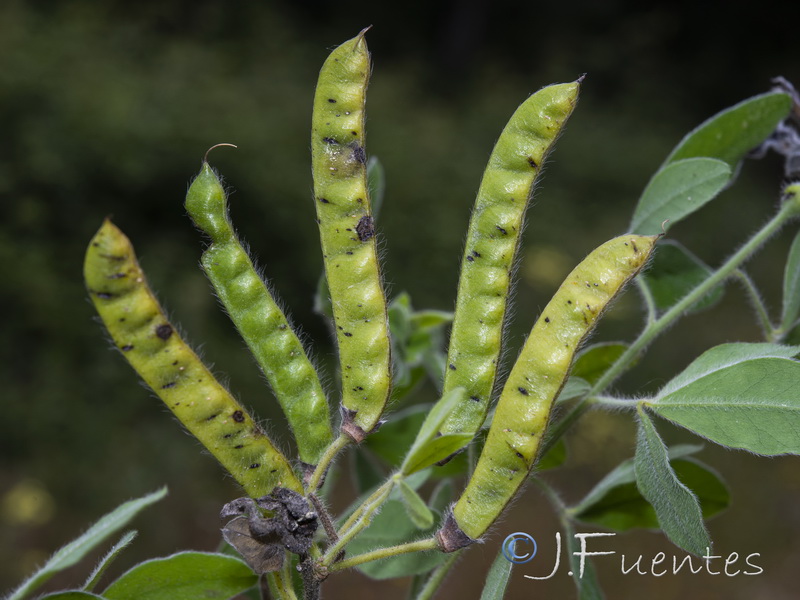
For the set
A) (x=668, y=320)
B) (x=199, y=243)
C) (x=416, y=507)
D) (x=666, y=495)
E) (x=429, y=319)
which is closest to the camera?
(x=416, y=507)

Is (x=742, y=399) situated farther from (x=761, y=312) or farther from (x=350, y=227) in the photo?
(x=350, y=227)

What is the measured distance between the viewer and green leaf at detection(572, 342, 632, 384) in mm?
822

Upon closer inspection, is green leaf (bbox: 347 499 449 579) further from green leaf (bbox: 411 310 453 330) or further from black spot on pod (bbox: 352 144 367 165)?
black spot on pod (bbox: 352 144 367 165)

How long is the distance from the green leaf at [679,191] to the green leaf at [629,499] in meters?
0.29

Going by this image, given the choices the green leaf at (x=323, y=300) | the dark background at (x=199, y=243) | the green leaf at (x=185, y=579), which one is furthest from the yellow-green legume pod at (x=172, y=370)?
the dark background at (x=199, y=243)

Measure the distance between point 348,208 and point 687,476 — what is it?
570 millimetres

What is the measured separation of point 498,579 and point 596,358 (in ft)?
1.02

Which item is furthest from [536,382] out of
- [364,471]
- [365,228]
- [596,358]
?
[364,471]

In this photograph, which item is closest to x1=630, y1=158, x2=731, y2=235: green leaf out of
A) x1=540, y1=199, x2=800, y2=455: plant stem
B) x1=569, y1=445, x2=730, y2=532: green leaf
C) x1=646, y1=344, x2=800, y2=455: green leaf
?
x1=540, y1=199, x2=800, y2=455: plant stem

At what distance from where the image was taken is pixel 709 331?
646cm

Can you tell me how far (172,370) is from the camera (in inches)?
20.6

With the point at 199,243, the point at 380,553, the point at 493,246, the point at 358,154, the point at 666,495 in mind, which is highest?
the point at 358,154

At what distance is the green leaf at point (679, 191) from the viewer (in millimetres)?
770

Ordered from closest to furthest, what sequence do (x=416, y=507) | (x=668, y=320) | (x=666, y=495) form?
(x=416, y=507) → (x=666, y=495) → (x=668, y=320)
